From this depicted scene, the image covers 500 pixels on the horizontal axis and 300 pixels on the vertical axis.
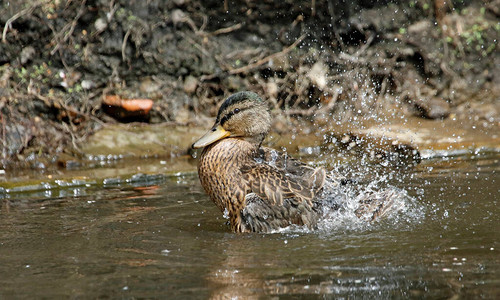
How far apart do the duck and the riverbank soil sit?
3.27 metres

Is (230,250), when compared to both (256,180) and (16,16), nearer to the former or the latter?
(256,180)

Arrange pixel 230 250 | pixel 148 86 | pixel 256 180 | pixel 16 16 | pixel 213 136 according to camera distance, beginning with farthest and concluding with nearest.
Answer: pixel 148 86, pixel 16 16, pixel 213 136, pixel 256 180, pixel 230 250

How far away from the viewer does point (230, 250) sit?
13.6 ft

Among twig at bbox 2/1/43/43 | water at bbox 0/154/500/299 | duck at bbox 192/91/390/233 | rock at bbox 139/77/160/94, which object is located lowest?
water at bbox 0/154/500/299

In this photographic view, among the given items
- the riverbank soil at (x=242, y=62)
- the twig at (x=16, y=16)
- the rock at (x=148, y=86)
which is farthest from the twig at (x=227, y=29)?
the twig at (x=16, y=16)

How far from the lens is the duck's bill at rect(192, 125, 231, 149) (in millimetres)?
4910

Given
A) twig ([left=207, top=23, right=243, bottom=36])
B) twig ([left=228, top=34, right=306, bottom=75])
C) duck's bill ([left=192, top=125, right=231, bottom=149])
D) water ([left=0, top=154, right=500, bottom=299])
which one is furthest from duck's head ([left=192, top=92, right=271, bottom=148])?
twig ([left=207, top=23, right=243, bottom=36])

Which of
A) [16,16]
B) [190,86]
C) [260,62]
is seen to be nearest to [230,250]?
[190,86]

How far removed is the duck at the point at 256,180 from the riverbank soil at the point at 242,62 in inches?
129

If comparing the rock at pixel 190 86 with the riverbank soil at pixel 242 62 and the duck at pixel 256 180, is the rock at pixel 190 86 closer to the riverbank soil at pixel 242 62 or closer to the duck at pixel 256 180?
the riverbank soil at pixel 242 62

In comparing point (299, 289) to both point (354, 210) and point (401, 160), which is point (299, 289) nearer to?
point (354, 210)

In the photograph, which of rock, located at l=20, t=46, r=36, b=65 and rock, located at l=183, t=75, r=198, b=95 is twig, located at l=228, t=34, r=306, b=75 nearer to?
rock, located at l=183, t=75, r=198, b=95

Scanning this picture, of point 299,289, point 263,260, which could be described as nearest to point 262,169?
point 263,260

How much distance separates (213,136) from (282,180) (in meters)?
0.66
